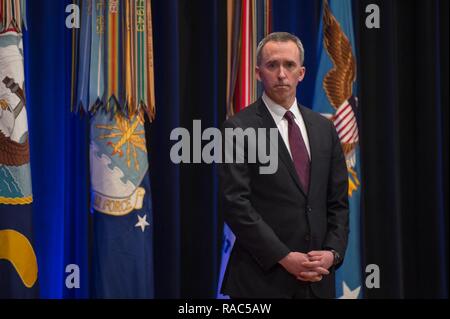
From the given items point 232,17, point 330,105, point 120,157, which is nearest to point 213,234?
point 120,157

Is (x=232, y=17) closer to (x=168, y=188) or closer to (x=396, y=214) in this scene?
(x=168, y=188)

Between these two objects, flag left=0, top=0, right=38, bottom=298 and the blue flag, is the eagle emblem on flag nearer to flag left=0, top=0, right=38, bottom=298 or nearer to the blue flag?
the blue flag

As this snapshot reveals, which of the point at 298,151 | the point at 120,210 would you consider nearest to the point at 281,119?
the point at 298,151

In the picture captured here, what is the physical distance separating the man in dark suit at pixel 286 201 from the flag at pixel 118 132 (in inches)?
35.7

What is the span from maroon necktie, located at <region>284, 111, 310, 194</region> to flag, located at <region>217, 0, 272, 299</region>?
86 centimetres

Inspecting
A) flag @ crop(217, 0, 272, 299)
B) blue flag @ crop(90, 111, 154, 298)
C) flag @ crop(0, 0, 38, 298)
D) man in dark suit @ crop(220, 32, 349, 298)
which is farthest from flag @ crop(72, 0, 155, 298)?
man in dark suit @ crop(220, 32, 349, 298)

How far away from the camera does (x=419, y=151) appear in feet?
12.3

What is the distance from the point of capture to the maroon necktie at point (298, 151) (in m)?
2.36

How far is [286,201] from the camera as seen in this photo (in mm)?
2314

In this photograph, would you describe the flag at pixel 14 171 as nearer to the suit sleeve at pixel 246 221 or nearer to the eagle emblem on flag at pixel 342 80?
the suit sleeve at pixel 246 221

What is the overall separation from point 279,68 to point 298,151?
323mm

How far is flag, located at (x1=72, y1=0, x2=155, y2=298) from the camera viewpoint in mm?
3135

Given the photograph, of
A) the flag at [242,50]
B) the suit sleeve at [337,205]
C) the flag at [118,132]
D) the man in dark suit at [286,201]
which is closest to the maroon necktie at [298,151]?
the man in dark suit at [286,201]
